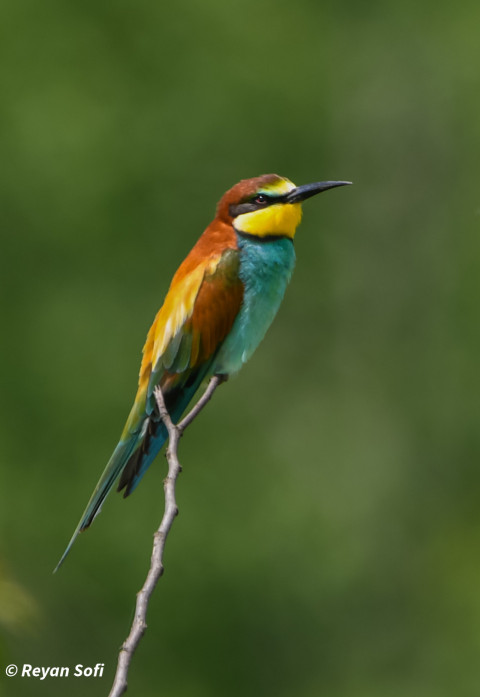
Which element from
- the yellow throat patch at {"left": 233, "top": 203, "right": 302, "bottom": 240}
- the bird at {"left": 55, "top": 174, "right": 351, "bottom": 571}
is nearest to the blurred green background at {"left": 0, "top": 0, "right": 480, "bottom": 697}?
the bird at {"left": 55, "top": 174, "right": 351, "bottom": 571}

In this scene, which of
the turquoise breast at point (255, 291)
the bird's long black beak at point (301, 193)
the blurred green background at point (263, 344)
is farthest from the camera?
the blurred green background at point (263, 344)

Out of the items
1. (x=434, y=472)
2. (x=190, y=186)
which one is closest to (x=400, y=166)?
(x=190, y=186)

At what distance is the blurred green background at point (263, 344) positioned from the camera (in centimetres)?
965

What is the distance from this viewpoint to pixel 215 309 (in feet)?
9.40

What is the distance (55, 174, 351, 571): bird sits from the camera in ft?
9.07

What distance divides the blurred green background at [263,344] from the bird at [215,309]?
384cm

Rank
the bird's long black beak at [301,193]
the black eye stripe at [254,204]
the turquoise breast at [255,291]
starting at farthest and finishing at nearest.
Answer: the turquoise breast at [255,291]
the black eye stripe at [254,204]
the bird's long black beak at [301,193]

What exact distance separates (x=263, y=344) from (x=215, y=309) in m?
8.62

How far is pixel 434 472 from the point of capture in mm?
12773

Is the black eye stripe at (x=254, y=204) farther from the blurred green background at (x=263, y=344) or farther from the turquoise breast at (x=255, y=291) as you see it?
the blurred green background at (x=263, y=344)

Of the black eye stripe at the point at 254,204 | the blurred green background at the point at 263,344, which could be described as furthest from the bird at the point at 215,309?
the blurred green background at the point at 263,344

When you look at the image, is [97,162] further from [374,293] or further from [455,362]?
[455,362]

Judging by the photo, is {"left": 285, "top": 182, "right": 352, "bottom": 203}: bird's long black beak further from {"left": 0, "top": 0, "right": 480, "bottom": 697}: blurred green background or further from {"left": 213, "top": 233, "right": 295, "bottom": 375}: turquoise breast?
{"left": 0, "top": 0, "right": 480, "bottom": 697}: blurred green background

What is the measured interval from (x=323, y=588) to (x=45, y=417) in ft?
9.37
